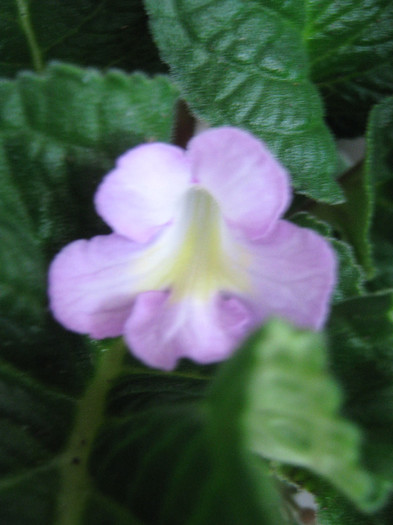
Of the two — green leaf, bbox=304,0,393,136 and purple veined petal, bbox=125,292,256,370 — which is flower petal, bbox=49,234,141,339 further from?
green leaf, bbox=304,0,393,136

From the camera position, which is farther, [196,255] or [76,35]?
[76,35]

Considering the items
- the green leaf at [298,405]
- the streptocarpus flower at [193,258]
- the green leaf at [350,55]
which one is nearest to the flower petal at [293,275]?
the streptocarpus flower at [193,258]

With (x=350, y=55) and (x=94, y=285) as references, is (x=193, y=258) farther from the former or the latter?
(x=350, y=55)

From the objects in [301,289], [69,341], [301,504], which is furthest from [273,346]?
[301,504]

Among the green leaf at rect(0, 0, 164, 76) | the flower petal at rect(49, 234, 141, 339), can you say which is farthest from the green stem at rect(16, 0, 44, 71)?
the flower petal at rect(49, 234, 141, 339)

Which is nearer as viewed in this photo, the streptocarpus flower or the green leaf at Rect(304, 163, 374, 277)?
the streptocarpus flower

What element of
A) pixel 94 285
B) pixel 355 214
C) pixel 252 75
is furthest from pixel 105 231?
pixel 355 214
